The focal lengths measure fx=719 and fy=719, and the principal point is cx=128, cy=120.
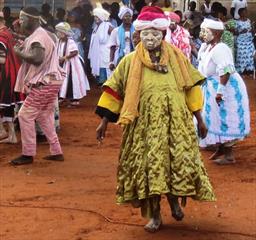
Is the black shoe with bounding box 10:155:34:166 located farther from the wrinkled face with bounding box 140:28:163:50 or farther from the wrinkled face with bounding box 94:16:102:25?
the wrinkled face with bounding box 94:16:102:25

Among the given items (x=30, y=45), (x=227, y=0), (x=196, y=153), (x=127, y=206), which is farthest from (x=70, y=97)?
(x=227, y=0)

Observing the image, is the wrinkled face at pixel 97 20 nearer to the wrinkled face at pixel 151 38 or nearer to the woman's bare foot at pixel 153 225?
the wrinkled face at pixel 151 38

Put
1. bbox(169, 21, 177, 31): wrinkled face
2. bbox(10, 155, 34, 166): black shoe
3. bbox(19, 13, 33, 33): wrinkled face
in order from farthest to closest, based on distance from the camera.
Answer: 1. bbox(169, 21, 177, 31): wrinkled face
2. bbox(10, 155, 34, 166): black shoe
3. bbox(19, 13, 33, 33): wrinkled face

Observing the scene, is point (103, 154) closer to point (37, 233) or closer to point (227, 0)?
point (37, 233)

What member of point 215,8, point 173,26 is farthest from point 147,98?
point 215,8

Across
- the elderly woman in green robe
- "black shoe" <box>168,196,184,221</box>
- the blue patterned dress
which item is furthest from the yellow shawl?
the blue patterned dress

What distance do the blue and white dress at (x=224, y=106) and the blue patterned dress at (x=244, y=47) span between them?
10257mm

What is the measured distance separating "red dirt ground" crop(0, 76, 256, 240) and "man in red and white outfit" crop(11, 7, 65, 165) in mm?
564

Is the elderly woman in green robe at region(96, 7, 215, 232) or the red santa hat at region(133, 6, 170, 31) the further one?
the red santa hat at region(133, 6, 170, 31)

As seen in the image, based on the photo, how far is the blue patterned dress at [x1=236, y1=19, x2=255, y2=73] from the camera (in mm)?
18594

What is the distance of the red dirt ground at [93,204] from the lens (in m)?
5.96

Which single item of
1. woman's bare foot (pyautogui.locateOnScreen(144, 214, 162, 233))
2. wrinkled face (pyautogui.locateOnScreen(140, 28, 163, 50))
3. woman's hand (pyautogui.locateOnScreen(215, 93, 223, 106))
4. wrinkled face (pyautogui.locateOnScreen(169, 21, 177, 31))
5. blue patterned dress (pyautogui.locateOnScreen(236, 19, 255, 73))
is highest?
wrinkled face (pyautogui.locateOnScreen(140, 28, 163, 50))

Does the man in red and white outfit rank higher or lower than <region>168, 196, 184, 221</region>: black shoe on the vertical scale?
higher

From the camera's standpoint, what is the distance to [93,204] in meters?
6.87
